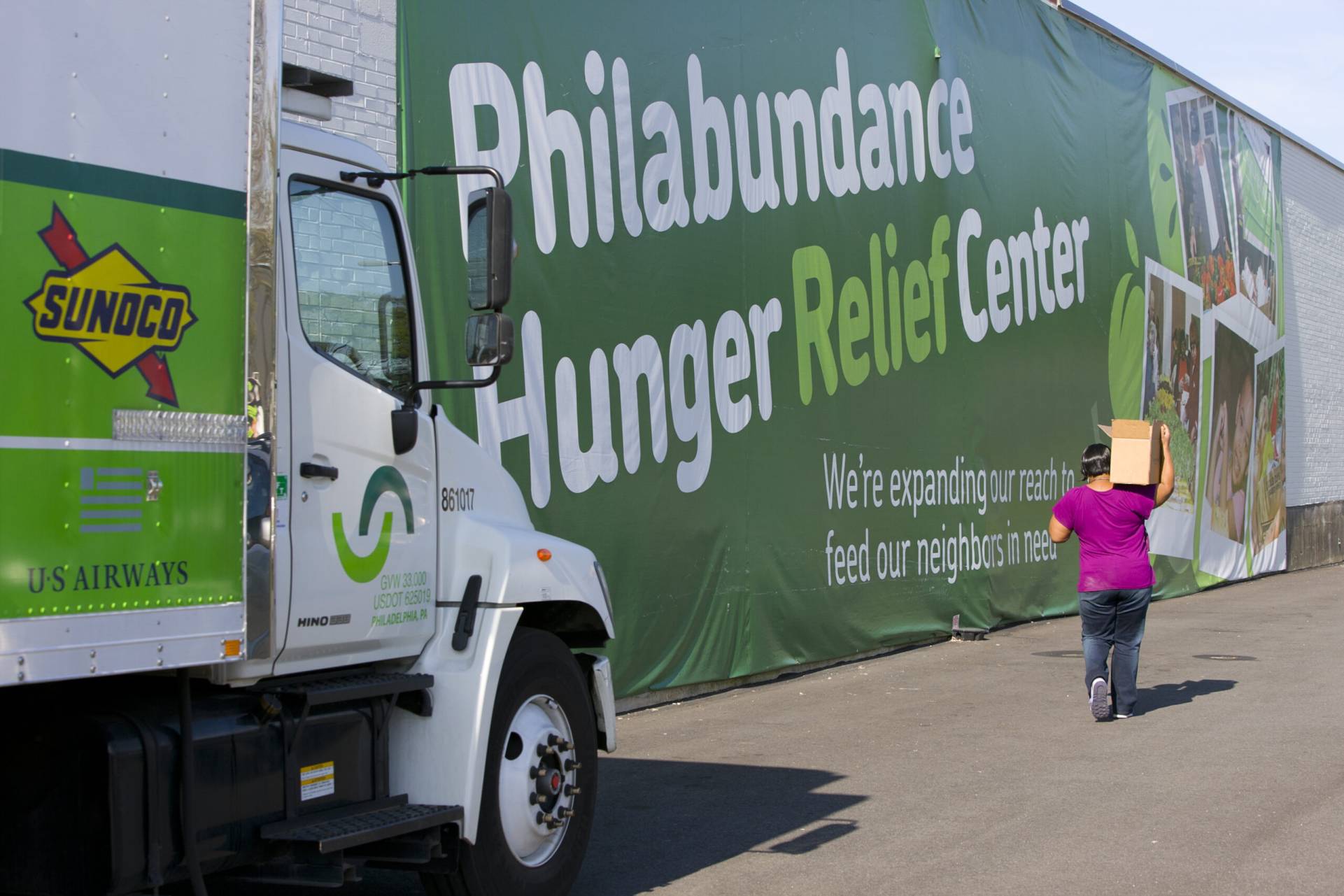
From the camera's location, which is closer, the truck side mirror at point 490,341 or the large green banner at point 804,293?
the truck side mirror at point 490,341

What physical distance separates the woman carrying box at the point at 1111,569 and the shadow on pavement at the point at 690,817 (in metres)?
2.76

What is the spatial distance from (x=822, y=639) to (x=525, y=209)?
17.6ft

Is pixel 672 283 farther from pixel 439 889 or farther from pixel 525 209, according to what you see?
pixel 439 889

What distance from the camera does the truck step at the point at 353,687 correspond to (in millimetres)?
4906

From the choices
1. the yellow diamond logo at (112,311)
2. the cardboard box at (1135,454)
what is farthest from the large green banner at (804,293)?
the yellow diamond logo at (112,311)

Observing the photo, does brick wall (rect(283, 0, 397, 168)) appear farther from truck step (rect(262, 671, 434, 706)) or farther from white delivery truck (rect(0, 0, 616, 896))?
truck step (rect(262, 671, 434, 706))

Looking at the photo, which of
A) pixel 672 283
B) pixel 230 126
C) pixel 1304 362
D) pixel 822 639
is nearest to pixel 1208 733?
pixel 822 639

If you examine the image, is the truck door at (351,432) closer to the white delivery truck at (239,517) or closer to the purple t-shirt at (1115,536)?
the white delivery truck at (239,517)

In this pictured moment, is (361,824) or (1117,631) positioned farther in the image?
(1117,631)

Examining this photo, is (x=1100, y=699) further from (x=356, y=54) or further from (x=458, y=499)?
(x=356, y=54)

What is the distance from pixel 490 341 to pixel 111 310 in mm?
1469

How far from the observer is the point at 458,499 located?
5734 millimetres

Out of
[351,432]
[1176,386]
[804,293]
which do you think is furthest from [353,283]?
[1176,386]

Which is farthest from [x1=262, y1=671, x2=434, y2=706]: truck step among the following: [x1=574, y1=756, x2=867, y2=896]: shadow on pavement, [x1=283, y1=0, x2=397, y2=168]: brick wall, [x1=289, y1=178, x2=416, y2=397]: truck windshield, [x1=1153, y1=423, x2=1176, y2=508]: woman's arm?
[x1=1153, y1=423, x2=1176, y2=508]: woman's arm
